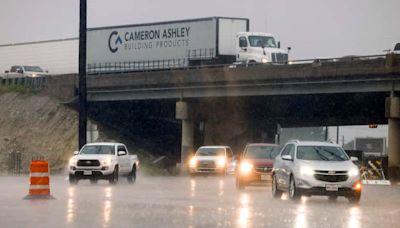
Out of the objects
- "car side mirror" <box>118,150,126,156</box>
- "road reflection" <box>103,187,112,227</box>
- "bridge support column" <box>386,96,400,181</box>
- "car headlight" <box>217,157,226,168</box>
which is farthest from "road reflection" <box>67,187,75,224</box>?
"bridge support column" <box>386,96,400,181</box>

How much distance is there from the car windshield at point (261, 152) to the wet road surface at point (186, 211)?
6341 mm

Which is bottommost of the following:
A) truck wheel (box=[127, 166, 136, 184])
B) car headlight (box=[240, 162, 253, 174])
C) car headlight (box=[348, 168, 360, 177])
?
truck wheel (box=[127, 166, 136, 184])

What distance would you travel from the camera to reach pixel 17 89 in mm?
85438

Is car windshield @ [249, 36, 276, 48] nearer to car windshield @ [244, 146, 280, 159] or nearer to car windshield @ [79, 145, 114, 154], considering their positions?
car windshield @ [79, 145, 114, 154]

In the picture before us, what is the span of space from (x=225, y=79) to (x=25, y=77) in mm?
24053

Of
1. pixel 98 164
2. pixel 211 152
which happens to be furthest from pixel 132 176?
pixel 211 152

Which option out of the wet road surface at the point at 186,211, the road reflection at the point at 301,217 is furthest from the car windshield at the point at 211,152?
the road reflection at the point at 301,217

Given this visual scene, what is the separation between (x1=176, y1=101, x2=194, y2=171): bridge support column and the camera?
70381 millimetres

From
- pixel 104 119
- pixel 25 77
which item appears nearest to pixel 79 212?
pixel 104 119

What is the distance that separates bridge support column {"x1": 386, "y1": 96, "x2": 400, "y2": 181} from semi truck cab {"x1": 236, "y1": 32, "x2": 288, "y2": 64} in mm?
8587

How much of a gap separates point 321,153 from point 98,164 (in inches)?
435

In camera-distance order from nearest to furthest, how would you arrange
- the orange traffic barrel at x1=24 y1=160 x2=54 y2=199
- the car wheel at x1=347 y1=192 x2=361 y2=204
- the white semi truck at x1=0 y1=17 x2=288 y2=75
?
the orange traffic barrel at x1=24 y1=160 x2=54 y2=199 → the car wheel at x1=347 y1=192 x2=361 y2=204 → the white semi truck at x1=0 y1=17 x2=288 y2=75

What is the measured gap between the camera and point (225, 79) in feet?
216

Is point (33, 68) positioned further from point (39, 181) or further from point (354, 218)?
point (354, 218)
